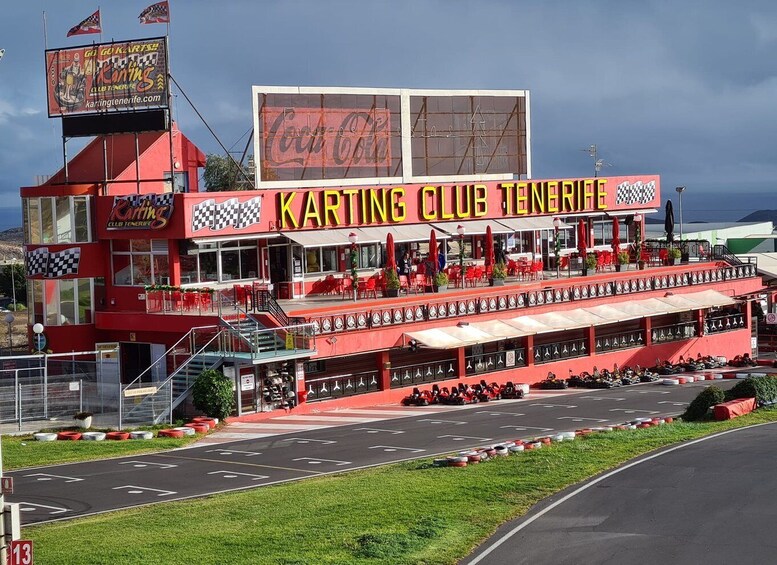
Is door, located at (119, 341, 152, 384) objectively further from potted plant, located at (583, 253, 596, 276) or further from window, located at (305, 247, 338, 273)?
potted plant, located at (583, 253, 596, 276)

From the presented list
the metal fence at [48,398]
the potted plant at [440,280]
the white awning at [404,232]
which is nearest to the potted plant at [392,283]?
the potted plant at [440,280]

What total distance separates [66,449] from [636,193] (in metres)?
41.5

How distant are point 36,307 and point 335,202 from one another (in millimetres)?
13172

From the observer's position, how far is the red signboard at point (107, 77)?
162ft

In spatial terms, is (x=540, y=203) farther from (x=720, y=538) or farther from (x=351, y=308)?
(x=720, y=538)

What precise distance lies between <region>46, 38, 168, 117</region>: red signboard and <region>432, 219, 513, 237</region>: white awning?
14.7 m

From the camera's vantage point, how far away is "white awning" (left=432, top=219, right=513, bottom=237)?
56.7 meters

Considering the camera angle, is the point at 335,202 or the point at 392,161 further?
the point at 392,161

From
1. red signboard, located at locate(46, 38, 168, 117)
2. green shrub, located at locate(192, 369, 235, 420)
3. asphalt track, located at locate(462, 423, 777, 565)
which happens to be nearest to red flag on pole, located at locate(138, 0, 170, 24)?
red signboard, located at locate(46, 38, 168, 117)

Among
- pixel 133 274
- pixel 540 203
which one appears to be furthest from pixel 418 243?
pixel 133 274

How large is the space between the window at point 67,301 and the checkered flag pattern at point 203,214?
5528 mm

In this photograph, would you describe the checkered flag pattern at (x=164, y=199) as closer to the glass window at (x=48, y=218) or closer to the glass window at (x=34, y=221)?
the glass window at (x=48, y=218)

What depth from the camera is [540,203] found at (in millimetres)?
61844

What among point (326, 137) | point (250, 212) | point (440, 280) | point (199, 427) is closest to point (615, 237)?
point (440, 280)
